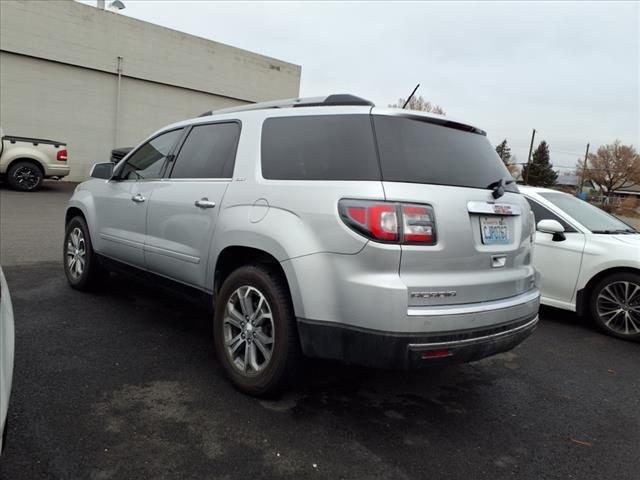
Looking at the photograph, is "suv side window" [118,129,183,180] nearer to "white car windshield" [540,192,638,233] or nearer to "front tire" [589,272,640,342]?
"white car windshield" [540,192,638,233]

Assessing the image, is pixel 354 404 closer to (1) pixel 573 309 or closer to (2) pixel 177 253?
(2) pixel 177 253

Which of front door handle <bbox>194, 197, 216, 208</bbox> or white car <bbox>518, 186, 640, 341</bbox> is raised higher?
front door handle <bbox>194, 197, 216, 208</bbox>

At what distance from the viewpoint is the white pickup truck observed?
14.1m

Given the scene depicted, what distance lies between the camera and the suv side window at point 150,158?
4.16 m

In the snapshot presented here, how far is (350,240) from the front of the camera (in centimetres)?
251

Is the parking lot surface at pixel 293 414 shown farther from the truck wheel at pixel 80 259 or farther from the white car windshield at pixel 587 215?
the white car windshield at pixel 587 215

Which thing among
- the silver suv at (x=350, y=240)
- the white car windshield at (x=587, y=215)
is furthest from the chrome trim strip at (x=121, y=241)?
the white car windshield at (x=587, y=215)

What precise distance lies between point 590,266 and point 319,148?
3550 mm

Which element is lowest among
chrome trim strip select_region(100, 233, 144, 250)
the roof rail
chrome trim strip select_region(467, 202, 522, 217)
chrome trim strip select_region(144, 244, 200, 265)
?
chrome trim strip select_region(100, 233, 144, 250)

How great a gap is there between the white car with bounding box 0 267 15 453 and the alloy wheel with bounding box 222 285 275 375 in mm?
1328

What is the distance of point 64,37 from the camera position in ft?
57.7

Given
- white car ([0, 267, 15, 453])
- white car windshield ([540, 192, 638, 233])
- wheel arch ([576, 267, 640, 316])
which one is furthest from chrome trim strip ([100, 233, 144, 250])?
white car windshield ([540, 192, 638, 233])

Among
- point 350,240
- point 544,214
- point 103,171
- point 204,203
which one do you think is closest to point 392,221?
point 350,240

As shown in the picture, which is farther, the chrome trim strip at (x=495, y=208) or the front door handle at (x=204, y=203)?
the front door handle at (x=204, y=203)
